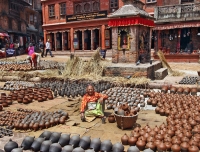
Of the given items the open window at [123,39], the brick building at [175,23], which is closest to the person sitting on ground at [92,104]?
the open window at [123,39]

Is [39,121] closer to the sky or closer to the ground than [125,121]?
closer to the ground

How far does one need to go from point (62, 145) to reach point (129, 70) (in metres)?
6.38

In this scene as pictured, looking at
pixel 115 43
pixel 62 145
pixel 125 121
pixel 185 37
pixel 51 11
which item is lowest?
pixel 62 145

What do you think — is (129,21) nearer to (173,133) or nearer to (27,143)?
(173,133)

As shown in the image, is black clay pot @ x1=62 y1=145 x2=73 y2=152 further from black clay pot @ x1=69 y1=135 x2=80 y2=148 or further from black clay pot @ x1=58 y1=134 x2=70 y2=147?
black clay pot @ x1=58 y1=134 x2=70 y2=147

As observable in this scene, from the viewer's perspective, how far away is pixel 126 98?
23.5ft

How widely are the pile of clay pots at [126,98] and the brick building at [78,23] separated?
659 inches

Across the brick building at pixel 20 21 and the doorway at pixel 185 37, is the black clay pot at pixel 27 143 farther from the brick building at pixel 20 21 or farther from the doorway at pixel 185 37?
the brick building at pixel 20 21

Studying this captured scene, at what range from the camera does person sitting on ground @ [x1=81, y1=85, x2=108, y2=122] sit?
5.50 metres

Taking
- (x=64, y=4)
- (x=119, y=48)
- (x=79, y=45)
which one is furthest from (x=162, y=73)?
(x=64, y=4)

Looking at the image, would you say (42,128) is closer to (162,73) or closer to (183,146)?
(183,146)

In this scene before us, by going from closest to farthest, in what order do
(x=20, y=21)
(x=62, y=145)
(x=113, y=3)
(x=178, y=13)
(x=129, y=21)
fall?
(x=62, y=145), (x=129, y=21), (x=178, y=13), (x=113, y=3), (x=20, y=21)

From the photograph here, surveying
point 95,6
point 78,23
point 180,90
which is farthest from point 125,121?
point 78,23

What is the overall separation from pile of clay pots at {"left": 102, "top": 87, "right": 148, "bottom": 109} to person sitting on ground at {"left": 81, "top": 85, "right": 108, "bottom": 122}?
1004mm
